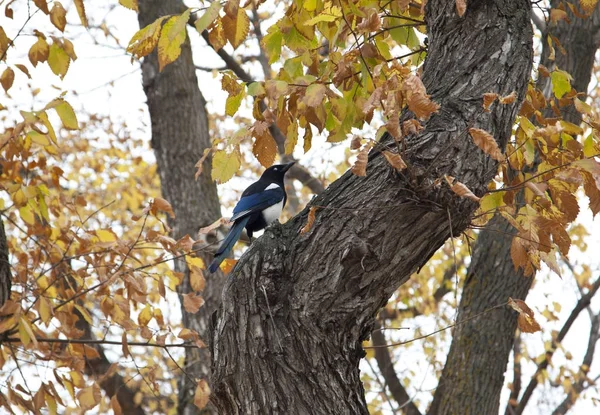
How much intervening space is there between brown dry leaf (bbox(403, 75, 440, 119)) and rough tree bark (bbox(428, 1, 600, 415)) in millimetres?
2520

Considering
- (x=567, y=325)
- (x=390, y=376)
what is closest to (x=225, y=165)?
(x=390, y=376)

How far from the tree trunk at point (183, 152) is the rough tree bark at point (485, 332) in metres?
2.03

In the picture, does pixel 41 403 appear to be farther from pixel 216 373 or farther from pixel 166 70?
pixel 166 70

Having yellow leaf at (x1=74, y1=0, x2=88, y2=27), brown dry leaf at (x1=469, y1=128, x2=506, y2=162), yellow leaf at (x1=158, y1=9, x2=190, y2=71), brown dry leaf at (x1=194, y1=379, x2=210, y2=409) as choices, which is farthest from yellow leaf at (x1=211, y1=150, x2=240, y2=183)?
brown dry leaf at (x1=194, y1=379, x2=210, y2=409)

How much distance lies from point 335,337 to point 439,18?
57.5 inches

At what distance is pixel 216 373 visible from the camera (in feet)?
8.79

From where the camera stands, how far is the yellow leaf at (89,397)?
4008mm

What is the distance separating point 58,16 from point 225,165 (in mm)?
1249

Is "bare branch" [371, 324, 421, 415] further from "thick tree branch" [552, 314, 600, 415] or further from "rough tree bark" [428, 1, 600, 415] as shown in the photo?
"rough tree bark" [428, 1, 600, 415]

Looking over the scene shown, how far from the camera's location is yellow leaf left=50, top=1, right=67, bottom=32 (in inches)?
142

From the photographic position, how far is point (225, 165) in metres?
3.21

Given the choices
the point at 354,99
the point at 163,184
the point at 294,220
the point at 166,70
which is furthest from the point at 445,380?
the point at 166,70

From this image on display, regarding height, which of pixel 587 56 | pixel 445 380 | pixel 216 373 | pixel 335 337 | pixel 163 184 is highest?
pixel 587 56

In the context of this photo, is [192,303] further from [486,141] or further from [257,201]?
[486,141]
